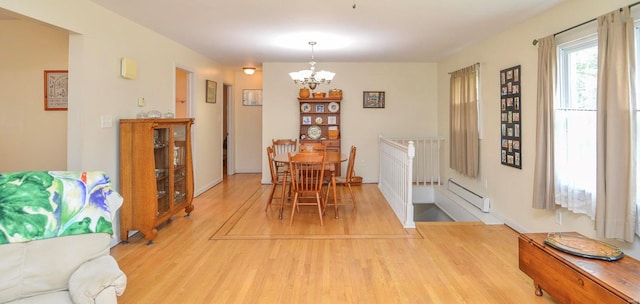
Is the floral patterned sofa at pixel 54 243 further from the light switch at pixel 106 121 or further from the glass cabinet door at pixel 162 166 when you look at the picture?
the glass cabinet door at pixel 162 166

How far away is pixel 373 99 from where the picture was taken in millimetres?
6836

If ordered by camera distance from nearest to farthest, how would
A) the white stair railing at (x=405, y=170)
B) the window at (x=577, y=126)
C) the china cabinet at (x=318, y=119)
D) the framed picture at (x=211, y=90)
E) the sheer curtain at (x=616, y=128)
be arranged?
the sheer curtain at (x=616, y=128) → the window at (x=577, y=126) → the white stair railing at (x=405, y=170) → the framed picture at (x=211, y=90) → the china cabinet at (x=318, y=119)

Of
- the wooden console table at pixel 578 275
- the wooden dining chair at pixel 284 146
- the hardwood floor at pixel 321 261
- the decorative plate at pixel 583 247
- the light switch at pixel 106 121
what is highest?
the light switch at pixel 106 121

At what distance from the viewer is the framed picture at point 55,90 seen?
3953 mm

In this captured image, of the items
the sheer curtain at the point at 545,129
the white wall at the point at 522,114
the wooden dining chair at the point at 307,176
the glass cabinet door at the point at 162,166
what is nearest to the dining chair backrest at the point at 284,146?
the wooden dining chair at the point at 307,176

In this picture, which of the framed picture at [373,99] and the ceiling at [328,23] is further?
the framed picture at [373,99]

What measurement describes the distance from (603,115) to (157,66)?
459 cm

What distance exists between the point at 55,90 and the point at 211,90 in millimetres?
2608

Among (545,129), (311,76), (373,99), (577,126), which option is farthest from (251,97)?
(577,126)

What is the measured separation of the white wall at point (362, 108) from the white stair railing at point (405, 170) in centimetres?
41

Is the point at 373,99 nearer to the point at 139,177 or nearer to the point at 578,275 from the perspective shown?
the point at 139,177

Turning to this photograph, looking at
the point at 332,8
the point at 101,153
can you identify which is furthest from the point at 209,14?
the point at 101,153

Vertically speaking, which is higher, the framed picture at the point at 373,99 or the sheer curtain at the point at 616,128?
the framed picture at the point at 373,99

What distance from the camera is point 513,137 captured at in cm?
410
